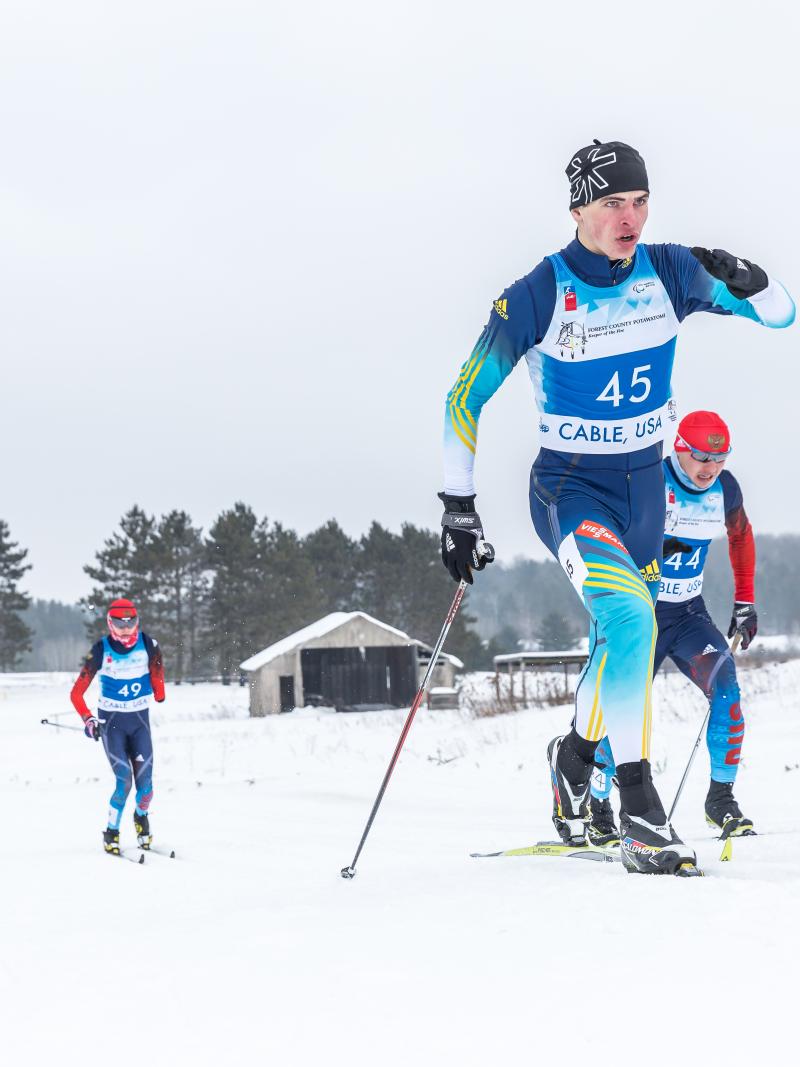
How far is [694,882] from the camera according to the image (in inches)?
120

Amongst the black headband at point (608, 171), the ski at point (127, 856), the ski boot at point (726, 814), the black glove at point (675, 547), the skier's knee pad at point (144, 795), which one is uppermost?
the black headband at point (608, 171)

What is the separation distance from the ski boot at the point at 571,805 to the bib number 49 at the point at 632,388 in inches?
71.3

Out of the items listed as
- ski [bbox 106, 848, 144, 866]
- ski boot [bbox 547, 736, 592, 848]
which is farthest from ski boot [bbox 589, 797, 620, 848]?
ski [bbox 106, 848, 144, 866]

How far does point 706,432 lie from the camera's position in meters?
6.64

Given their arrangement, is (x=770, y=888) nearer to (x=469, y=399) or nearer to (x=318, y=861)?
(x=469, y=399)

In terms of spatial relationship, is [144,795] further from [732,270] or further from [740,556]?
[732,270]

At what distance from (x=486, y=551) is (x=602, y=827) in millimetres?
1834

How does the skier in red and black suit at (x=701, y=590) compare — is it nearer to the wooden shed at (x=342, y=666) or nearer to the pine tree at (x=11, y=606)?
the wooden shed at (x=342, y=666)

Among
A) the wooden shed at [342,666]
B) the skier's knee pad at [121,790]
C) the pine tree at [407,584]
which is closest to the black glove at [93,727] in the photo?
the skier's knee pad at [121,790]

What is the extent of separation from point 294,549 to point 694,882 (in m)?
60.1

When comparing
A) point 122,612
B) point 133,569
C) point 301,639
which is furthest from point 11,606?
point 122,612

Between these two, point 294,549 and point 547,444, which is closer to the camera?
point 547,444

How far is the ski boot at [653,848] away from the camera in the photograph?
3.50m

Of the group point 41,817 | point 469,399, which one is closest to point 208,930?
point 469,399
